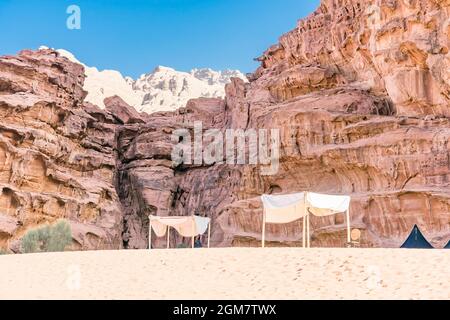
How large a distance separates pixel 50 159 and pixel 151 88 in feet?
287

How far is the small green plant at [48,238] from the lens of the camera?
149 ft

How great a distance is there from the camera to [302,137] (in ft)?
154

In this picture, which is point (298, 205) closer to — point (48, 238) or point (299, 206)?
point (299, 206)

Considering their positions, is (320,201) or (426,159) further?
(426,159)

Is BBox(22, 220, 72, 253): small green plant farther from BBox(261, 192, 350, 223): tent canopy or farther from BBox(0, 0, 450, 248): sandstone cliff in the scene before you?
BBox(261, 192, 350, 223): tent canopy

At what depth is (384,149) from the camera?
40.9 metres

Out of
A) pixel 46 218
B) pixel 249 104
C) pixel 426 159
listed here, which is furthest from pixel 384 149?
pixel 46 218

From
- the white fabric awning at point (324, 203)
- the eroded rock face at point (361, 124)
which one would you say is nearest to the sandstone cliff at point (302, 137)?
the eroded rock face at point (361, 124)

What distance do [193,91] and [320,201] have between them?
112297mm

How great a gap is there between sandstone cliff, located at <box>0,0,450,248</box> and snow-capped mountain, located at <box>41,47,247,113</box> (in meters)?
51.5

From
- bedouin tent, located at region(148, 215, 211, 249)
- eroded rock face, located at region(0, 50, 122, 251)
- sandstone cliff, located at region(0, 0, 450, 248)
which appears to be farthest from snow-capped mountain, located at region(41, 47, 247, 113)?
bedouin tent, located at region(148, 215, 211, 249)

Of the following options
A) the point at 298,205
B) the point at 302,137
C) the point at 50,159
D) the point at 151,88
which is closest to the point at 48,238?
the point at 50,159

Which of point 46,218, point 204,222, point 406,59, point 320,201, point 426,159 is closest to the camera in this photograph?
point 320,201
